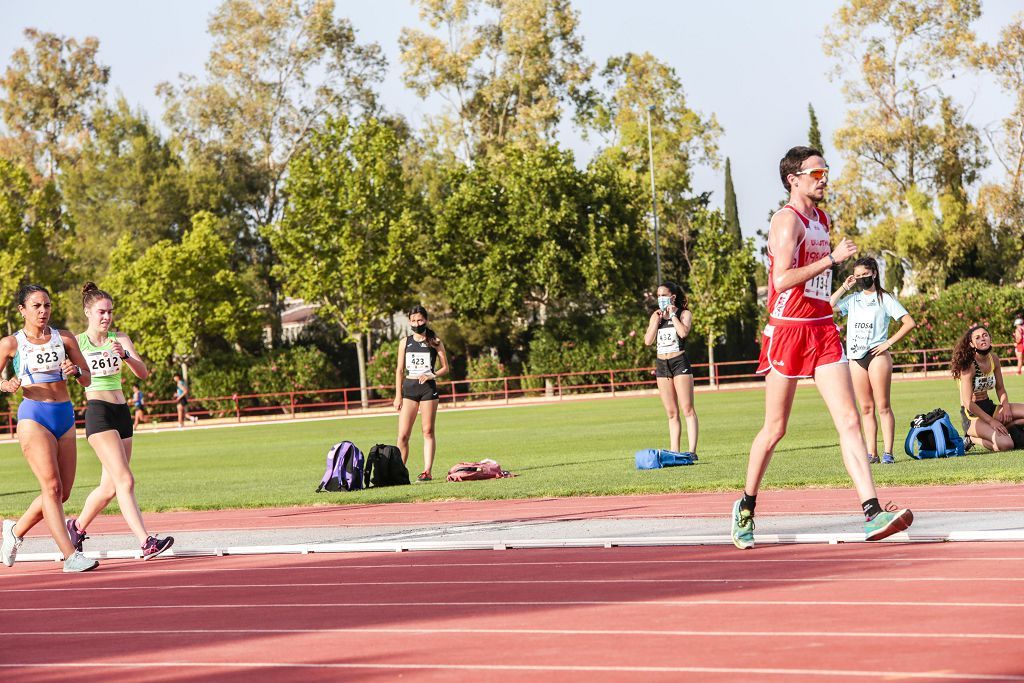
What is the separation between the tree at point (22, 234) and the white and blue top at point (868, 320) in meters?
49.7

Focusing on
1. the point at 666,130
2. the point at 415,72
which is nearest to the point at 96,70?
the point at 415,72

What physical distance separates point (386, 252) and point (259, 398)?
8.01m

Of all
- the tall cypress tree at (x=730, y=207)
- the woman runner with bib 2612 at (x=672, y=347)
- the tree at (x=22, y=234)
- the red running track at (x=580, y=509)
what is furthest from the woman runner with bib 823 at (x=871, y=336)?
the tall cypress tree at (x=730, y=207)

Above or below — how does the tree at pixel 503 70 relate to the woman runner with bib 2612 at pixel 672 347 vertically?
above

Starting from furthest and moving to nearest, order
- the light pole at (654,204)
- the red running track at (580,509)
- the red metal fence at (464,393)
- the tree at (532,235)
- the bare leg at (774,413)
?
1. the light pole at (654,204)
2. the tree at (532,235)
3. the red metal fence at (464,393)
4. the red running track at (580,509)
5. the bare leg at (774,413)

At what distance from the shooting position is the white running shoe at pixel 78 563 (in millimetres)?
9484

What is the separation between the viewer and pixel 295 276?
5572cm

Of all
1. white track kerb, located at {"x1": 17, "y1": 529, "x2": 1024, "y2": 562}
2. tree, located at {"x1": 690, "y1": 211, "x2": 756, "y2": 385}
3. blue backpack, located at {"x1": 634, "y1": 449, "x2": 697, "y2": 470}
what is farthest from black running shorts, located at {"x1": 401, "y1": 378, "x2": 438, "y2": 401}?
tree, located at {"x1": 690, "y1": 211, "x2": 756, "y2": 385}

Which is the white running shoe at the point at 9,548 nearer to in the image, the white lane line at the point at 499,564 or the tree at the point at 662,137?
the white lane line at the point at 499,564

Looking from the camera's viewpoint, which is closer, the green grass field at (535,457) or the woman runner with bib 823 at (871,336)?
the woman runner with bib 823 at (871,336)

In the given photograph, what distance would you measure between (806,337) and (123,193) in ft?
196

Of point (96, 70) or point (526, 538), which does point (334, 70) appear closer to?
point (96, 70)

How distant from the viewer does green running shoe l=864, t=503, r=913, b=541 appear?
759cm

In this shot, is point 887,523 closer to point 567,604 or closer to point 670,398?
point 567,604
